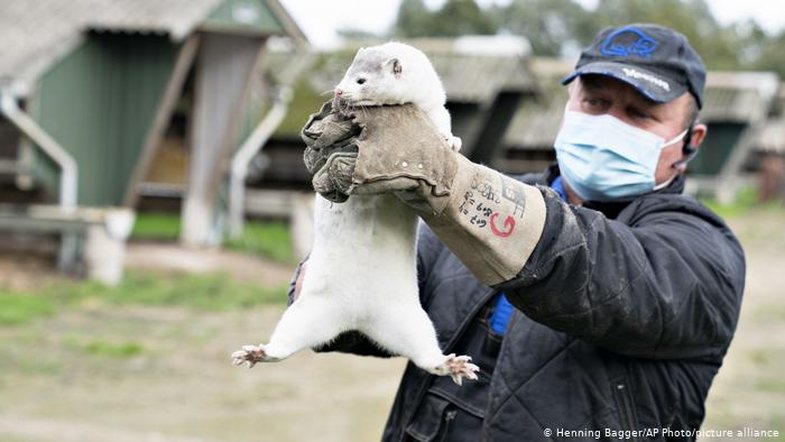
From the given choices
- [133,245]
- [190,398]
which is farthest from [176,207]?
[190,398]

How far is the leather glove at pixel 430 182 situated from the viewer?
238 cm

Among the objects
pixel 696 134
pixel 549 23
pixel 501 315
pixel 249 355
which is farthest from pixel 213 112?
pixel 549 23

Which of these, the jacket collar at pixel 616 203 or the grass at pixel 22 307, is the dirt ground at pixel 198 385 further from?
the jacket collar at pixel 616 203

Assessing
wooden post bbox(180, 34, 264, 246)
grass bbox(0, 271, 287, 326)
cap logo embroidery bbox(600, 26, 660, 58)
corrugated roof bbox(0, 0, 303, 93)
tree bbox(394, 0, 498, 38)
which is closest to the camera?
cap logo embroidery bbox(600, 26, 660, 58)

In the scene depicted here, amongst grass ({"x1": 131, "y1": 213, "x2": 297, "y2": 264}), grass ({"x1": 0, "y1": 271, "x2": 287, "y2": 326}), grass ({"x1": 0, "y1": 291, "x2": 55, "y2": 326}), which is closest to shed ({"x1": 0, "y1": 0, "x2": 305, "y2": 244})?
grass ({"x1": 0, "y1": 271, "x2": 287, "y2": 326})

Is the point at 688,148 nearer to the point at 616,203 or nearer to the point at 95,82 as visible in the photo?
the point at 616,203

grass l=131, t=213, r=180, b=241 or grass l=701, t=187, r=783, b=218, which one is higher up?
grass l=131, t=213, r=180, b=241

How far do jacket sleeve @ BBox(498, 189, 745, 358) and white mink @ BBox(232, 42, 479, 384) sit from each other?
0.26 meters

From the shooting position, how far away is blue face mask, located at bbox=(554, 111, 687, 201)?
327 cm

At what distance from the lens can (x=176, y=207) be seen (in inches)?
733

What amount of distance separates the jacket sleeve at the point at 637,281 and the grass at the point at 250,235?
12.4 m

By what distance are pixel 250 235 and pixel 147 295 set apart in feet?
15.3

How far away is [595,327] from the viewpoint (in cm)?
270

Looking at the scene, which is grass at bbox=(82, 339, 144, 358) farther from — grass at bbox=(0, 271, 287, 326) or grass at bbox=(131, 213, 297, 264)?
grass at bbox=(131, 213, 297, 264)
